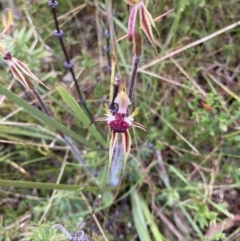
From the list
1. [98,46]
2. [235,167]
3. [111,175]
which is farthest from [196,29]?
[111,175]

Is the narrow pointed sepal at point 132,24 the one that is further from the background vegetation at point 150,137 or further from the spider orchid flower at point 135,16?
the background vegetation at point 150,137

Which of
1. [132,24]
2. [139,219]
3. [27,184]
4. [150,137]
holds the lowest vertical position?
[139,219]

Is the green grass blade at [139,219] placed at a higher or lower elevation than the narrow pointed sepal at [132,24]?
lower

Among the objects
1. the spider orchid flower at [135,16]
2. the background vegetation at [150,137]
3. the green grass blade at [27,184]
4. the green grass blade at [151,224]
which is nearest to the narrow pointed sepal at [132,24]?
the spider orchid flower at [135,16]

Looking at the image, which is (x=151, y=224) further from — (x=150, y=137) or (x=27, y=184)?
(x=27, y=184)

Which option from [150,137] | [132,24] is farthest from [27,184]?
[150,137]

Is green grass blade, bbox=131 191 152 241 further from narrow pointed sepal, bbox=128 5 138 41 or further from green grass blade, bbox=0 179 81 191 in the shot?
narrow pointed sepal, bbox=128 5 138 41

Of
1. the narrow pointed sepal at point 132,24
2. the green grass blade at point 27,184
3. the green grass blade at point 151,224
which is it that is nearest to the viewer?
the narrow pointed sepal at point 132,24

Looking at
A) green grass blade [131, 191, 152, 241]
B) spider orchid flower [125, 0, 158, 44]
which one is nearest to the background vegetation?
green grass blade [131, 191, 152, 241]

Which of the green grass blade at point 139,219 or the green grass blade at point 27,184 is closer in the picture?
the green grass blade at point 27,184
